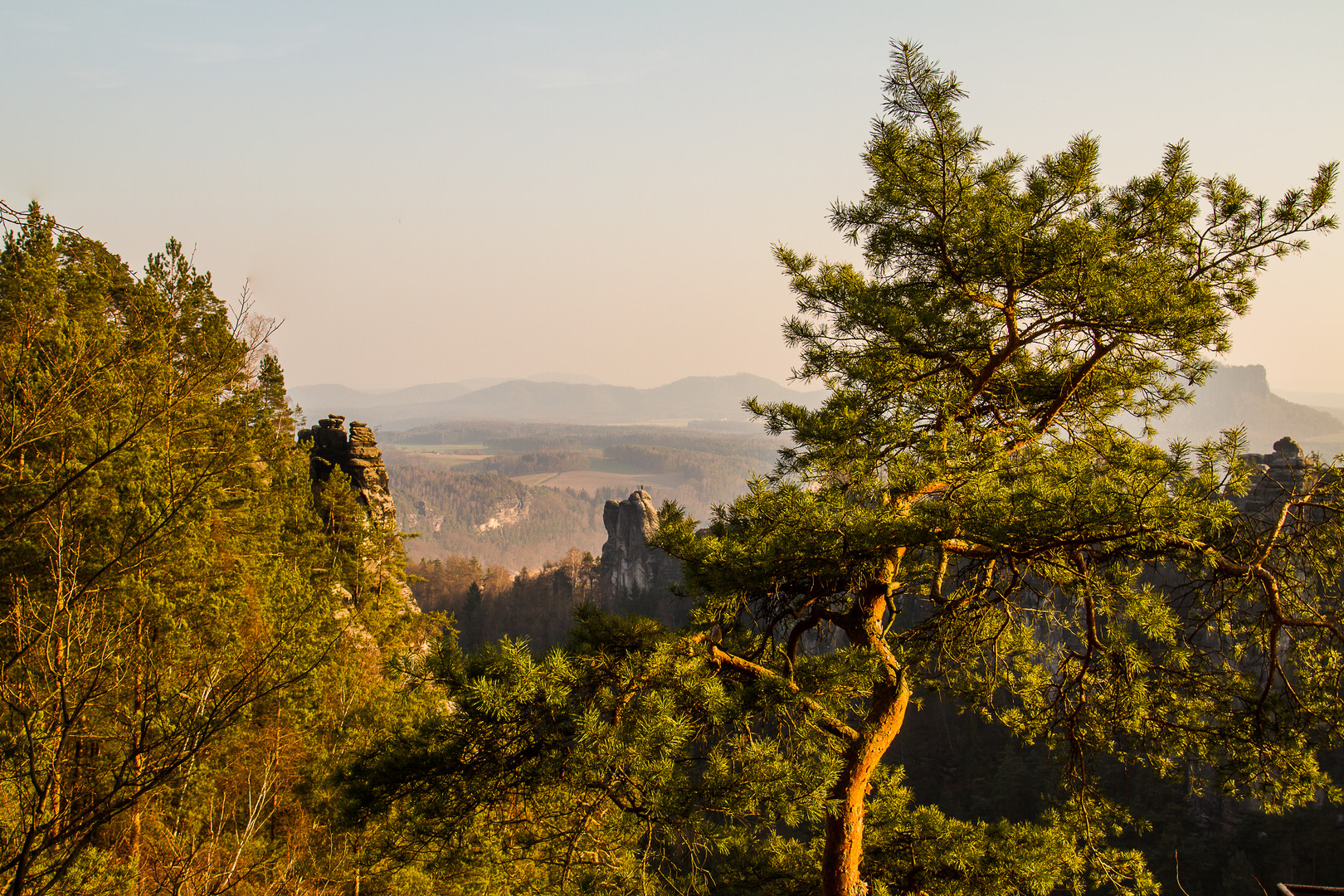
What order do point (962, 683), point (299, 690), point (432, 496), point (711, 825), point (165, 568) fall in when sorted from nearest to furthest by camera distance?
point (711, 825) → point (962, 683) → point (165, 568) → point (299, 690) → point (432, 496)

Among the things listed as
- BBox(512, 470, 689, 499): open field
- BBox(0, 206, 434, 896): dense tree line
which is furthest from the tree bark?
BBox(512, 470, 689, 499): open field

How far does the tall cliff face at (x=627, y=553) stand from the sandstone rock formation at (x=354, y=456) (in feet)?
103

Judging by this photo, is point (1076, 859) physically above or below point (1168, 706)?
below

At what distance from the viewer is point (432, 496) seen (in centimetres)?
15725

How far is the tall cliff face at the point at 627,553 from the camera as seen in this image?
203 ft

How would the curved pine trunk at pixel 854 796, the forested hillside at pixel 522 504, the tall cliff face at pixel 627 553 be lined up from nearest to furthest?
the curved pine trunk at pixel 854 796, the tall cliff face at pixel 627 553, the forested hillside at pixel 522 504

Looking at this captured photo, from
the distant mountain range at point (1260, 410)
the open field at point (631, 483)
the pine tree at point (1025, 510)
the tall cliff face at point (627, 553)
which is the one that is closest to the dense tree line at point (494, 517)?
the open field at point (631, 483)

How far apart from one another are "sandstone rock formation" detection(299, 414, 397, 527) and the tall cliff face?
31458 mm

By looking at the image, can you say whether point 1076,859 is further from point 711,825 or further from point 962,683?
point 711,825

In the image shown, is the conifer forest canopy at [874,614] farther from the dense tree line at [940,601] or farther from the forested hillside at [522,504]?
the forested hillside at [522,504]

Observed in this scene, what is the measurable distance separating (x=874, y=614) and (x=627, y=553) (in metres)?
58.8

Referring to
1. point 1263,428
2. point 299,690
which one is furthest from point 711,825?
point 1263,428

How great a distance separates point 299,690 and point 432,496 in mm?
153658

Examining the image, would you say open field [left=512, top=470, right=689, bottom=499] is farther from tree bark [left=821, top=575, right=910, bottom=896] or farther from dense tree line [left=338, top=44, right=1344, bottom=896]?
tree bark [left=821, top=575, right=910, bottom=896]
